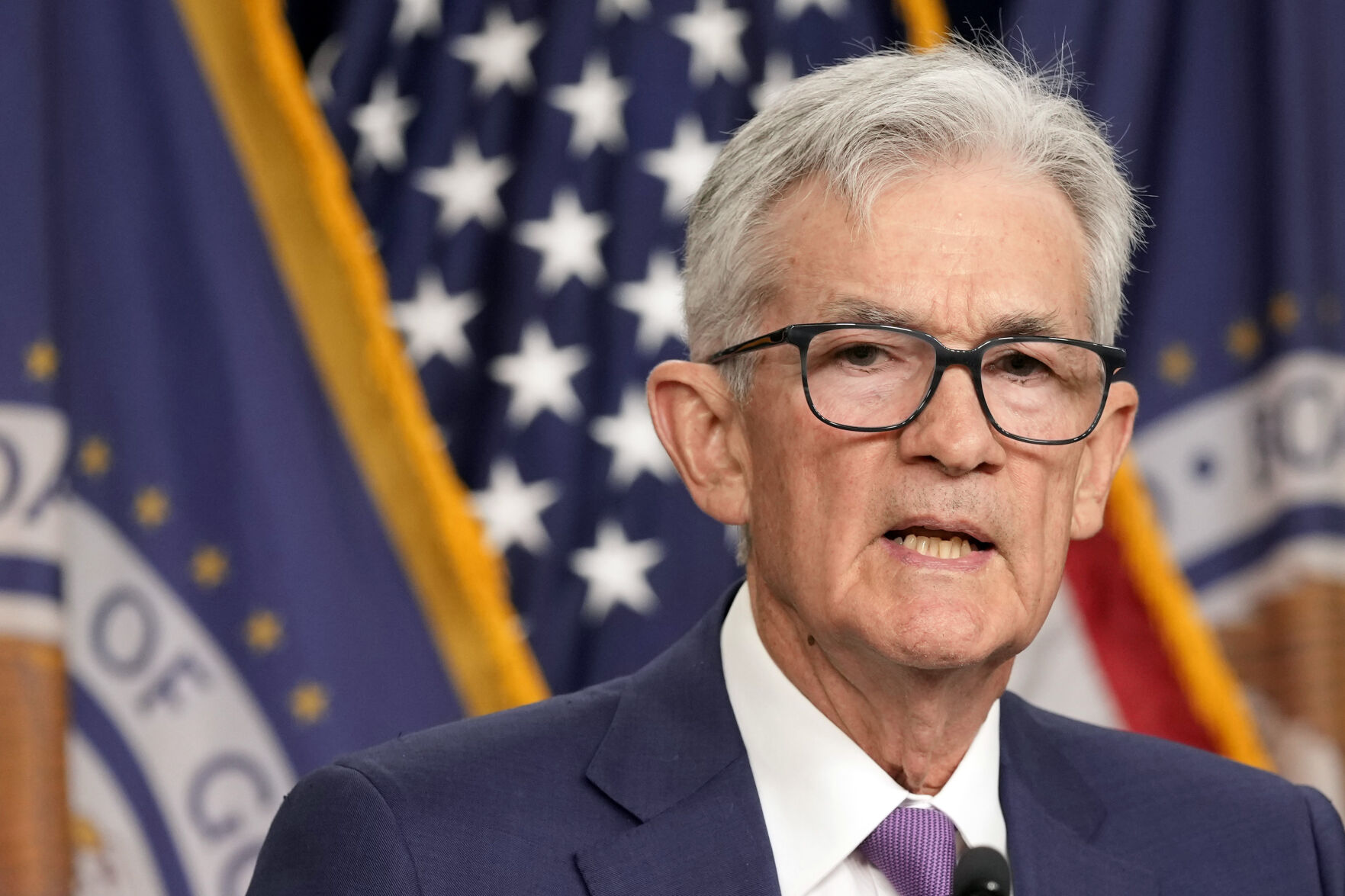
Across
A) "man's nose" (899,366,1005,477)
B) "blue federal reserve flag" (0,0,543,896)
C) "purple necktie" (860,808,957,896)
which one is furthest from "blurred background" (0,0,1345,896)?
"man's nose" (899,366,1005,477)

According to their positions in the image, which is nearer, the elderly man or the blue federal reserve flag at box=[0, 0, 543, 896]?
the elderly man

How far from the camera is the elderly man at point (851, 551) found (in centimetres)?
139

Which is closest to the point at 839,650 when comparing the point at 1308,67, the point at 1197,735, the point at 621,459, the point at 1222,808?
the point at 1222,808

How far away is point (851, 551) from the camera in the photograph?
1419 mm

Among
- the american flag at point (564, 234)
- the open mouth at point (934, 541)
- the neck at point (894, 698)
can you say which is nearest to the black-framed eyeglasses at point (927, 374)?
the open mouth at point (934, 541)

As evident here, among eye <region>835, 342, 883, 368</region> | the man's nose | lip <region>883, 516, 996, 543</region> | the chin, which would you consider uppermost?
eye <region>835, 342, 883, 368</region>

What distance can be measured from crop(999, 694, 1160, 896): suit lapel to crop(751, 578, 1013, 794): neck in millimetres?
94

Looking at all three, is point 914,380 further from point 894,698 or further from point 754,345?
point 894,698

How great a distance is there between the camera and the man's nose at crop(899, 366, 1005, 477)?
1364 millimetres

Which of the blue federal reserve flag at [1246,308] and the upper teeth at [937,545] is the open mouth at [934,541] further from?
the blue federal reserve flag at [1246,308]

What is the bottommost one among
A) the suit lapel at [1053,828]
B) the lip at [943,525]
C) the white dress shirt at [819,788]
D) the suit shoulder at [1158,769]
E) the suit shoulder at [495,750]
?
the suit shoulder at [1158,769]

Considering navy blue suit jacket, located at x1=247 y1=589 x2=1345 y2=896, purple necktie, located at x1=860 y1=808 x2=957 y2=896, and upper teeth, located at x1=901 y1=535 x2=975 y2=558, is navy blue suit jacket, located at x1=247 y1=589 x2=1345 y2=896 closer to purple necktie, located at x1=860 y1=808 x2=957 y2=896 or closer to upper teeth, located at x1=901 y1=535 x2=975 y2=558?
purple necktie, located at x1=860 y1=808 x2=957 y2=896

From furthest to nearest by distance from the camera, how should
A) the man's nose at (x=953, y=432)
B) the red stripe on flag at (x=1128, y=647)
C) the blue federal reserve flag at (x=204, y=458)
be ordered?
1. the red stripe on flag at (x=1128, y=647)
2. the blue federal reserve flag at (x=204, y=458)
3. the man's nose at (x=953, y=432)

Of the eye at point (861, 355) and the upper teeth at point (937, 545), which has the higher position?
the eye at point (861, 355)
